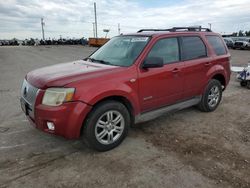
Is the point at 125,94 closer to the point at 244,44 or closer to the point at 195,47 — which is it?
the point at 195,47

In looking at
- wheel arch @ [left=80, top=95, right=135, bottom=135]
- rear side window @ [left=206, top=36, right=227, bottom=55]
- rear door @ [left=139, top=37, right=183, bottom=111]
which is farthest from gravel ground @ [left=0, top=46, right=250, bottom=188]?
rear side window @ [left=206, top=36, right=227, bottom=55]

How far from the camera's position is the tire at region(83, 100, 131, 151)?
365 cm

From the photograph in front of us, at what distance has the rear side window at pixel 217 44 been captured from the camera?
5613 mm

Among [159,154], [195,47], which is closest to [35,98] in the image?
[159,154]

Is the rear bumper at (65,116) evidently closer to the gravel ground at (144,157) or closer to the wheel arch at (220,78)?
the gravel ground at (144,157)

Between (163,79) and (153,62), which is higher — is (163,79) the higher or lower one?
the lower one

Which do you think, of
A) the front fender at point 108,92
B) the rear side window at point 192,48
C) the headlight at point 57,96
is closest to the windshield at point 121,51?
the front fender at point 108,92

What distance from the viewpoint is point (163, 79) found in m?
4.45

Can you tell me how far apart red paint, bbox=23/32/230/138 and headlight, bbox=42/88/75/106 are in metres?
0.06

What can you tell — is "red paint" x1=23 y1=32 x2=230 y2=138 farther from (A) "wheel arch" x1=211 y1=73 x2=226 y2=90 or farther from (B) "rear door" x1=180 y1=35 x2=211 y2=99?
(A) "wheel arch" x1=211 y1=73 x2=226 y2=90

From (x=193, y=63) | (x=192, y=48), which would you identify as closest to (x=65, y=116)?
(x=193, y=63)

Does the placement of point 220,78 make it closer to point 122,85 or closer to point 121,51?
point 121,51

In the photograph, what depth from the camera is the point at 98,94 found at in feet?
11.8

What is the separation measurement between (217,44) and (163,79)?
2.15 meters
